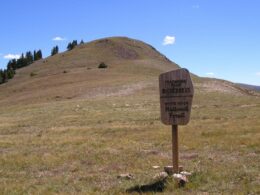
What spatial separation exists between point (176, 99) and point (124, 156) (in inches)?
174

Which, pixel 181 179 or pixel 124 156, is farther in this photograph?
pixel 124 156

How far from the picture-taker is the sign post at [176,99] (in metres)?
11.2

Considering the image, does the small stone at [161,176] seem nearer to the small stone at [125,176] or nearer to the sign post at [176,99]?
the sign post at [176,99]

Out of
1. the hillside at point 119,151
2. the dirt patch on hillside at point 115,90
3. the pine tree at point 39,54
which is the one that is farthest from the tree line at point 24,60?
the hillside at point 119,151

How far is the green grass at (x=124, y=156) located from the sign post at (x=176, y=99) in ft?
4.05

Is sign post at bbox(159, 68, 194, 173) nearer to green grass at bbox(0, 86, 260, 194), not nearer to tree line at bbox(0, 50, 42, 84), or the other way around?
green grass at bbox(0, 86, 260, 194)

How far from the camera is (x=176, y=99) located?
1135 centimetres

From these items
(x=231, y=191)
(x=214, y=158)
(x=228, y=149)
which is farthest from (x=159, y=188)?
(x=228, y=149)

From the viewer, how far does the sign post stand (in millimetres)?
11203

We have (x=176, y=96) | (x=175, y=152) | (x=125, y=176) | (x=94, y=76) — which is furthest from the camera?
(x=94, y=76)

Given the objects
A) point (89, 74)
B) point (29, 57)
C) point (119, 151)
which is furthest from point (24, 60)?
point (119, 151)

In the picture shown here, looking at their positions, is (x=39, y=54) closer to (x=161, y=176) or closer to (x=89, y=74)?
(x=89, y=74)

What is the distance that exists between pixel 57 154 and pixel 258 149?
22.7 ft

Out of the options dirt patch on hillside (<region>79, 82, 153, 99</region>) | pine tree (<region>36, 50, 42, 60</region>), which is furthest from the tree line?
dirt patch on hillside (<region>79, 82, 153, 99</region>)
